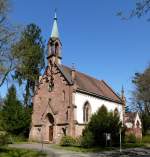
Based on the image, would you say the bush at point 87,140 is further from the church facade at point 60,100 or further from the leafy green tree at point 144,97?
the leafy green tree at point 144,97

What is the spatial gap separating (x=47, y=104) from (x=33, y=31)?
59.5 ft

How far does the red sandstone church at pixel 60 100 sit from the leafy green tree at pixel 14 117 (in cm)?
155

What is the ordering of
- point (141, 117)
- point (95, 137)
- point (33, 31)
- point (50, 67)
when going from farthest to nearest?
point (141, 117) < point (33, 31) < point (50, 67) < point (95, 137)

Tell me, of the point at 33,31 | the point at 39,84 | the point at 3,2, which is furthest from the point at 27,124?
the point at 3,2

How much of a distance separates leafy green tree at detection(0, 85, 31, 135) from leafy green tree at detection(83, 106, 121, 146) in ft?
41.7

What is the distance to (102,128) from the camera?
1759 inches

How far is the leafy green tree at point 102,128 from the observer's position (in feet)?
147

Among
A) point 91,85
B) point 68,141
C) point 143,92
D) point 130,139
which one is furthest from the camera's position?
point 143,92

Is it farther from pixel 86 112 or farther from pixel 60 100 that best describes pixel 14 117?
pixel 86 112

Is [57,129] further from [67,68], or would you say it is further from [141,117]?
[141,117]

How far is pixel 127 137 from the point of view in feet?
179

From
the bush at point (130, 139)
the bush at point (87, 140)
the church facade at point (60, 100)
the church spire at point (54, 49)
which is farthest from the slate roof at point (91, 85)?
the bush at point (87, 140)

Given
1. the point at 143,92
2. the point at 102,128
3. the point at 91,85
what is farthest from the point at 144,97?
the point at 102,128

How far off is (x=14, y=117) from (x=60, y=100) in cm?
840
